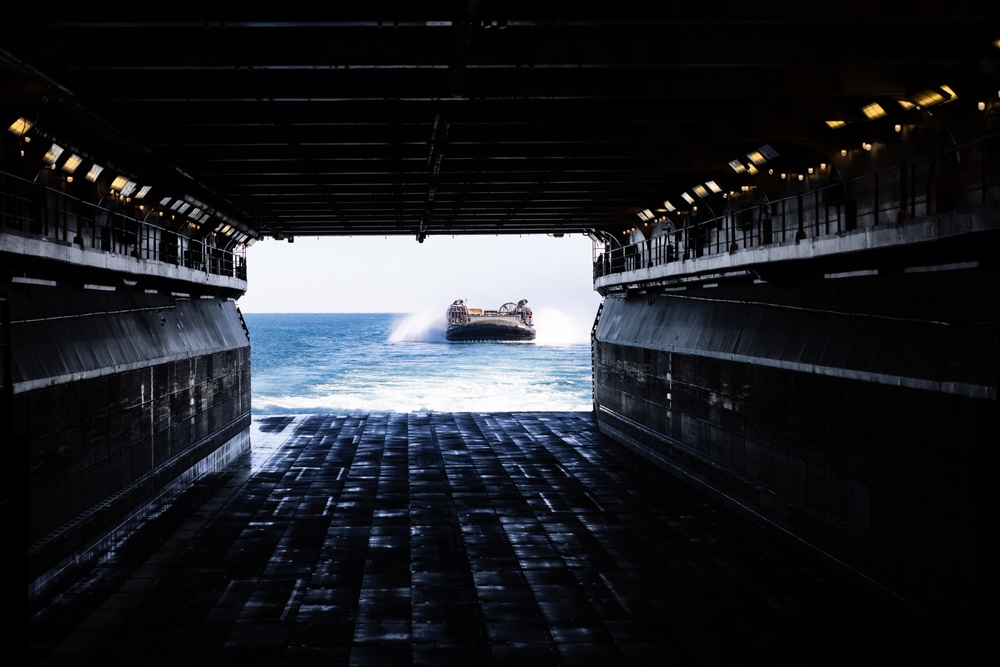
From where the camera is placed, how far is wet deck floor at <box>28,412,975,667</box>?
10.5 metres

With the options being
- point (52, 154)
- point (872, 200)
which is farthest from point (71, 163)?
point (872, 200)

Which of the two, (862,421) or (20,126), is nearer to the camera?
(862,421)

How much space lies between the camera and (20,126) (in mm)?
15438

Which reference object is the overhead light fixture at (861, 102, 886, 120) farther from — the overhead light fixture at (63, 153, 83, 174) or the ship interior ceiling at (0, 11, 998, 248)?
the overhead light fixture at (63, 153, 83, 174)

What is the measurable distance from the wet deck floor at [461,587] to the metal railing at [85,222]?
256 inches

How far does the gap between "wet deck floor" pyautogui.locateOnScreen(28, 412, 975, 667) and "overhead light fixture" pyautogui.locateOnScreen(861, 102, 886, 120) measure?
854 cm

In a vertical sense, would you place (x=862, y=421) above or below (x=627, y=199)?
below

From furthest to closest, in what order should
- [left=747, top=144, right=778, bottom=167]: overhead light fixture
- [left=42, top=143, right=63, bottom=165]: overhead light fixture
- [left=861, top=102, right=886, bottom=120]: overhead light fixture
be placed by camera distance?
[left=747, top=144, right=778, bottom=167]: overhead light fixture
[left=42, top=143, right=63, bottom=165]: overhead light fixture
[left=861, top=102, right=886, bottom=120]: overhead light fixture

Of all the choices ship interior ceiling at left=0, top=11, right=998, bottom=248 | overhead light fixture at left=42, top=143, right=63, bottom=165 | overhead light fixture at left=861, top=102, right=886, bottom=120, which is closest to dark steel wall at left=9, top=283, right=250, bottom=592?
overhead light fixture at left=42, top=143, right=63, bottom=165

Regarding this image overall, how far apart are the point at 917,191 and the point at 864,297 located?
231cm

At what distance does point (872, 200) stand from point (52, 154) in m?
17.9

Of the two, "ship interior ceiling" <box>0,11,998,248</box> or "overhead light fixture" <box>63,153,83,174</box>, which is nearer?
"ship interior ceiling" <box>0,11,998,248</box>

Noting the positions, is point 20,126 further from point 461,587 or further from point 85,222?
point 461,587

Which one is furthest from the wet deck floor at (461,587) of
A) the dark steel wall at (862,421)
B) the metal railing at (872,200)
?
the metal railing at (872,200)
